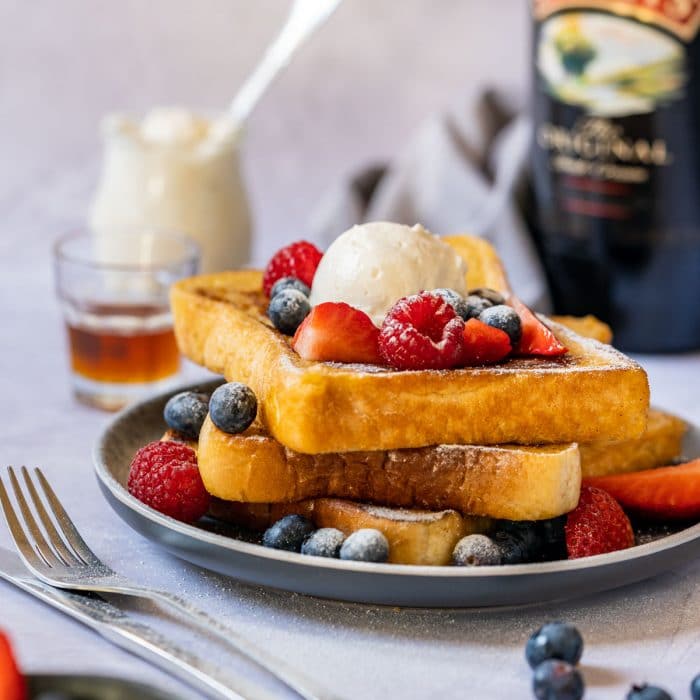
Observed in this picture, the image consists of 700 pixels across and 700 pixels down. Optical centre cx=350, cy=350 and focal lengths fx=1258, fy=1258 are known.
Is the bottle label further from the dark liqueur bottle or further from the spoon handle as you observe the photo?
the spoon handle

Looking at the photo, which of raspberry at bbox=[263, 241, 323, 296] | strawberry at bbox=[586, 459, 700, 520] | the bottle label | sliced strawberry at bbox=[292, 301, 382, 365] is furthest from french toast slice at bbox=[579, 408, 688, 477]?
the bottle label

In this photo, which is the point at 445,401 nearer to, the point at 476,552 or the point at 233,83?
the point at 476,552

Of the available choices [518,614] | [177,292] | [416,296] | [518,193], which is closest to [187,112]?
[518,193]

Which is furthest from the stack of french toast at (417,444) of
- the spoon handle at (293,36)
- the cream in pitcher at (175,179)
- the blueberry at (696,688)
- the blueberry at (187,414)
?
the spoon handle at (293,36)

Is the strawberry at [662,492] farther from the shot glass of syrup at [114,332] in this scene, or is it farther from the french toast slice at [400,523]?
the shot glass of syrup at [114,332]

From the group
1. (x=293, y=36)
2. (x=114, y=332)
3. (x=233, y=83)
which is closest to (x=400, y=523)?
(x=114, y=332)
